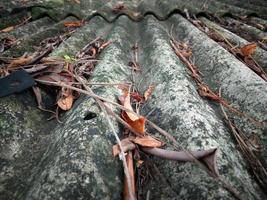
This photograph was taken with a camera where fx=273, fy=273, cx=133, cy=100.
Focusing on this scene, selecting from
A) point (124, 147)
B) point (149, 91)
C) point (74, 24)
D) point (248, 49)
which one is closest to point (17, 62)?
point (149, 91)

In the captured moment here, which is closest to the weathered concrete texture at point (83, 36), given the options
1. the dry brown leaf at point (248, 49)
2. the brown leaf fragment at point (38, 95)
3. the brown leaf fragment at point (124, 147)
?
the brown leaf fragment at point (38, 95)

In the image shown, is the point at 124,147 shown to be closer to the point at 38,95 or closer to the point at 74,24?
the point at 38,95

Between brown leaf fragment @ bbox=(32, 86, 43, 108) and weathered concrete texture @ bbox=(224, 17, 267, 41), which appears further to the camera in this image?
weathered concrete texture @ bbox=(224, 17, 267, 41)

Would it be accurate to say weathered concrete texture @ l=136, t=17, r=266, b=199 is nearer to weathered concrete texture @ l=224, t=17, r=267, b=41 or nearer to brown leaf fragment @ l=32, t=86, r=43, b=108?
brown leaf fragment @ l=32, t=86, r=43, b=108

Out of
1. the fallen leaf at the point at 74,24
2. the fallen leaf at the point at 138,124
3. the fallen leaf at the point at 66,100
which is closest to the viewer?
the fallen leaf at the point at 138,124

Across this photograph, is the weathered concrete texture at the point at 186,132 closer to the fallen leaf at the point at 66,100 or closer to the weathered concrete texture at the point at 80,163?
the weathered concrete texture at the point at 80,163

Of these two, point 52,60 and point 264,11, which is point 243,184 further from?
point 264,11

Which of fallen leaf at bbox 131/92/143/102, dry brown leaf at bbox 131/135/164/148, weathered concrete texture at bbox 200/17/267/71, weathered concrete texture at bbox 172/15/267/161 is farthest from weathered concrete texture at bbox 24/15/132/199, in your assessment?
weathered concrete texture at bbox 200/17/267/71
